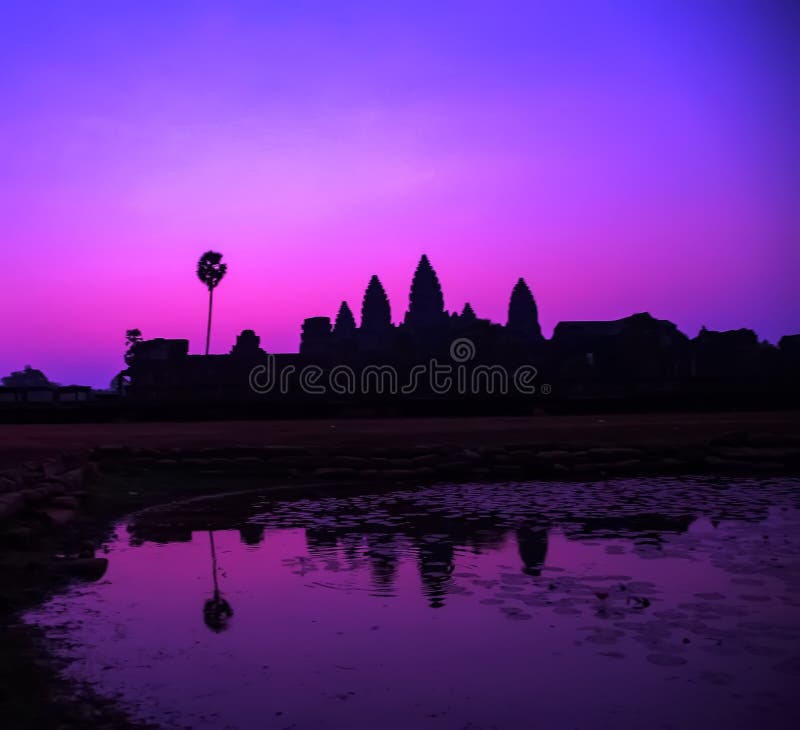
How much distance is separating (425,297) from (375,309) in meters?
13.7

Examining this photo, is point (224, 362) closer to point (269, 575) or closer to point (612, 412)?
point (612, 412)

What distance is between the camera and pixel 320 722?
12.5 feet

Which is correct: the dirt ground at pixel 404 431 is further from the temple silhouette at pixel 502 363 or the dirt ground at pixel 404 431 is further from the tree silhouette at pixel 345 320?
the tree silhouette at pixel 345 320

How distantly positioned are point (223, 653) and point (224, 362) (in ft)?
232

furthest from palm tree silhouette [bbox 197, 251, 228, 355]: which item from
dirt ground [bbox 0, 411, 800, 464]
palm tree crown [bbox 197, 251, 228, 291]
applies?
dirt ground [bbox 0, 411, 800, 464]

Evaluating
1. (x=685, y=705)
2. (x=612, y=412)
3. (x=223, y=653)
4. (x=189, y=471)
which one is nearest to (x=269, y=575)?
(x=223, y=653)

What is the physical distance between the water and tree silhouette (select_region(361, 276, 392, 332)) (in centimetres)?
16391

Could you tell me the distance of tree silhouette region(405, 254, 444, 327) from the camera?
179750 millimetres

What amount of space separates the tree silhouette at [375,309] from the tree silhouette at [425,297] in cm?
707

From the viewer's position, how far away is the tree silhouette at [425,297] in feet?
590

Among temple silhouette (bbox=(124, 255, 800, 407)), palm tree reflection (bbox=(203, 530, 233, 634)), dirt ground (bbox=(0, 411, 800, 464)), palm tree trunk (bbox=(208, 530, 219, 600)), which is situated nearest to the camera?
palm tree reflection (bbox=(203, 530, 233, 634))

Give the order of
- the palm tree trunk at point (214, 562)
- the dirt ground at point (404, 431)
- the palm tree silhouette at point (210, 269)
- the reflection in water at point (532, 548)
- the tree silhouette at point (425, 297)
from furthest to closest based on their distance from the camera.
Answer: the tree silhouette at point (425, 297) < the palm tree silhouette at point (210, 269) < the dirt ground at point (404, 431) < the reflection in water at point (532, 548) < the palm tree trunk at point (214, 562)

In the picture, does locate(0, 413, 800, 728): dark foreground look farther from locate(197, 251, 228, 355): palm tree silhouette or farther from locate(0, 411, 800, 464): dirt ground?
locate(197, 251, 228, 355): palm tree silhouette

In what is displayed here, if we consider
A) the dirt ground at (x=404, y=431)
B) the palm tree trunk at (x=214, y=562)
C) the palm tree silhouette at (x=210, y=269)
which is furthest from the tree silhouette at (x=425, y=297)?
the palm tree trunk at (x=214, y=562)
